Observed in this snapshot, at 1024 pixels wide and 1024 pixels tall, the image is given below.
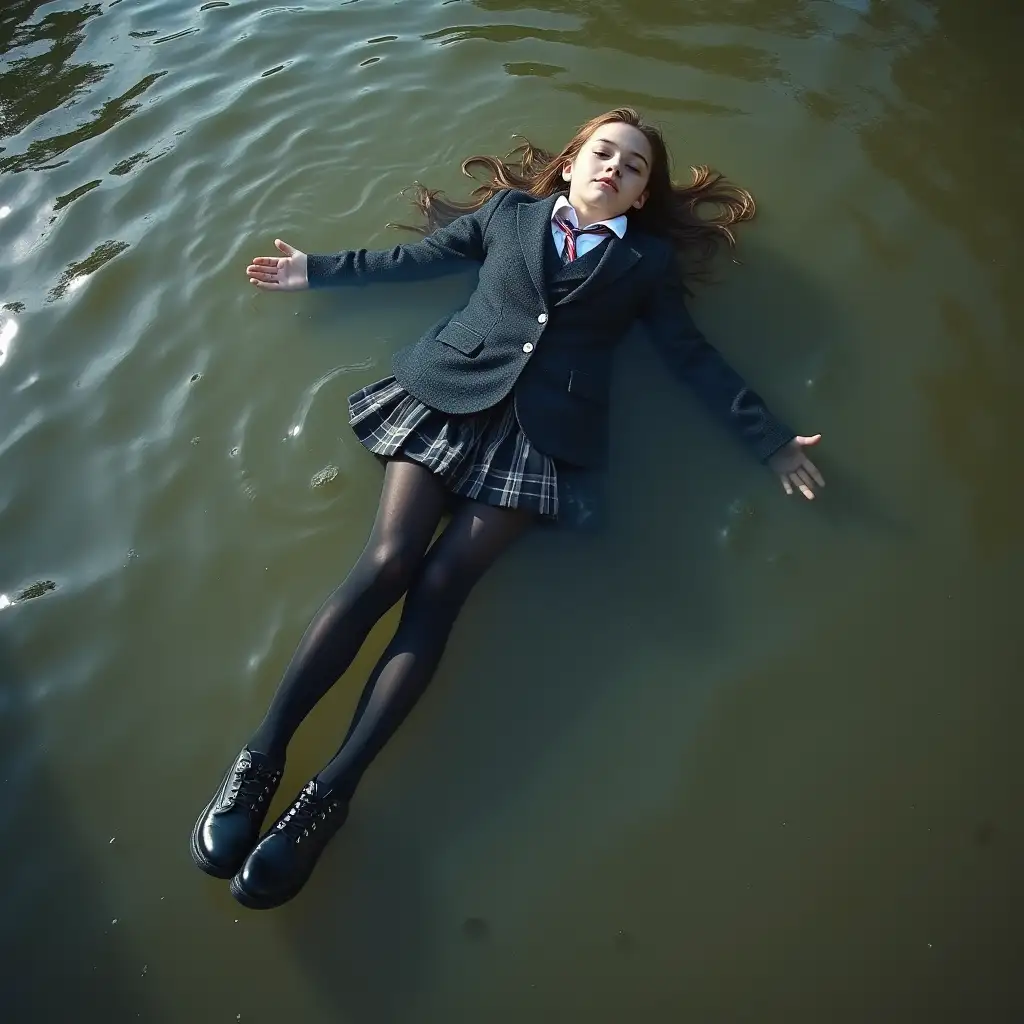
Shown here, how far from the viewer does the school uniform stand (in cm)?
259

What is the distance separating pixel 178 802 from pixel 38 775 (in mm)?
430

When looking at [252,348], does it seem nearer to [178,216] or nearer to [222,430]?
[222,430]

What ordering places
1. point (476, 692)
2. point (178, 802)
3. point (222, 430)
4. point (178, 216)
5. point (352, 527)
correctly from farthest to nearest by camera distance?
point (178, 216) < point (222, 430) < point (352, 527) < point (476, 692) < point (178, 802)

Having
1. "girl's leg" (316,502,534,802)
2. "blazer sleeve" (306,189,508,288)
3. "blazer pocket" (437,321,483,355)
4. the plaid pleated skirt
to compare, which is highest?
"blazer sleeve" (306,189,508,288)

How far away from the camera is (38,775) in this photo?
7.84 ft

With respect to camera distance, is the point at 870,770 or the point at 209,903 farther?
the point at 870,770

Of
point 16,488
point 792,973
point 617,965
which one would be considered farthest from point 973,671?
point 16,488

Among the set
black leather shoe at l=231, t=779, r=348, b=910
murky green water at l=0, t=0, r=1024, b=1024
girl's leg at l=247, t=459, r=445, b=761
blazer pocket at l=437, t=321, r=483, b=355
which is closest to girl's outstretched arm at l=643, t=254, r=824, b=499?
murky green water at l=0, t=0, r=1024, b=1024

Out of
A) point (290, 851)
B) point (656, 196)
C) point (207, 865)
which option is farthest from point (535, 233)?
point (207, 865)

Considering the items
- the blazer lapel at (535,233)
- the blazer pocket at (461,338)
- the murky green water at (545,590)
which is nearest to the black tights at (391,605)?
the murky green water at (545,590)

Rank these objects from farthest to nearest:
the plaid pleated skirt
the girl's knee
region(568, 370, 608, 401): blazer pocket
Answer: region(568, 370, 608, 401): blazer pocket
the plaid pleated skirt
the girl's knee

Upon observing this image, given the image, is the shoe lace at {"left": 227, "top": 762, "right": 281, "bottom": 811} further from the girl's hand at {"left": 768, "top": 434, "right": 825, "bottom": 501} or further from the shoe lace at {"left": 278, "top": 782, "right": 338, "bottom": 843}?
the girl's hand at {"left": 768, "top": 434, "right": 825, "bottom": 501}

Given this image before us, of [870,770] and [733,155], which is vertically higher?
[733,155]

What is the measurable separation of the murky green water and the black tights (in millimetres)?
182
